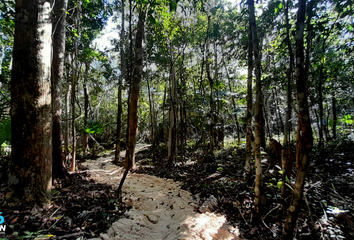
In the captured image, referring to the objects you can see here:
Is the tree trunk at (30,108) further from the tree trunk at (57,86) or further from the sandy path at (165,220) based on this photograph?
the tree trunk at (57,86)

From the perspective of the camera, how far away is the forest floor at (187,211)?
275cm

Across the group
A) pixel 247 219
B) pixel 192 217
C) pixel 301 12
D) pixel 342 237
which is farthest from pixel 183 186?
pixel 301 12

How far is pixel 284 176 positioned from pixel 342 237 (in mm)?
1143

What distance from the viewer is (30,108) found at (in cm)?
293

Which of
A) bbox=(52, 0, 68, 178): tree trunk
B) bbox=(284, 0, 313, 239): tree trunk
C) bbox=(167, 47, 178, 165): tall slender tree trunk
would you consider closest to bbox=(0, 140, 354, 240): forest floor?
bbox=(284, 0, 313, 239): tree trunk

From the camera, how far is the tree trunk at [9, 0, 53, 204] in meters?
2.86

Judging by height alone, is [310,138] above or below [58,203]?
above

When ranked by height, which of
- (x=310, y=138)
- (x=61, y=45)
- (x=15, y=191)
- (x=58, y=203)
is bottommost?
(x=58, y=203)

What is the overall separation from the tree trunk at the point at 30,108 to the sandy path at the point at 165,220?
1444 mm

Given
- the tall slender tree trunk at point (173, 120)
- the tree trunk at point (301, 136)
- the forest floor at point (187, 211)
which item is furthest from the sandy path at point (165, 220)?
the tall slender tree trunk at point (173, 120)

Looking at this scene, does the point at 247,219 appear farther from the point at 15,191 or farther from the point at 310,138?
the point at 15,191

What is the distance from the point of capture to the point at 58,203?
11.0 feet

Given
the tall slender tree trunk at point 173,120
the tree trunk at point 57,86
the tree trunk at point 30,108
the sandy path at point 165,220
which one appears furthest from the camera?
the tall slender tree trunk at point 173,120

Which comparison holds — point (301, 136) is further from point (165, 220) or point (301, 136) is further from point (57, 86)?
point (57, 86)
